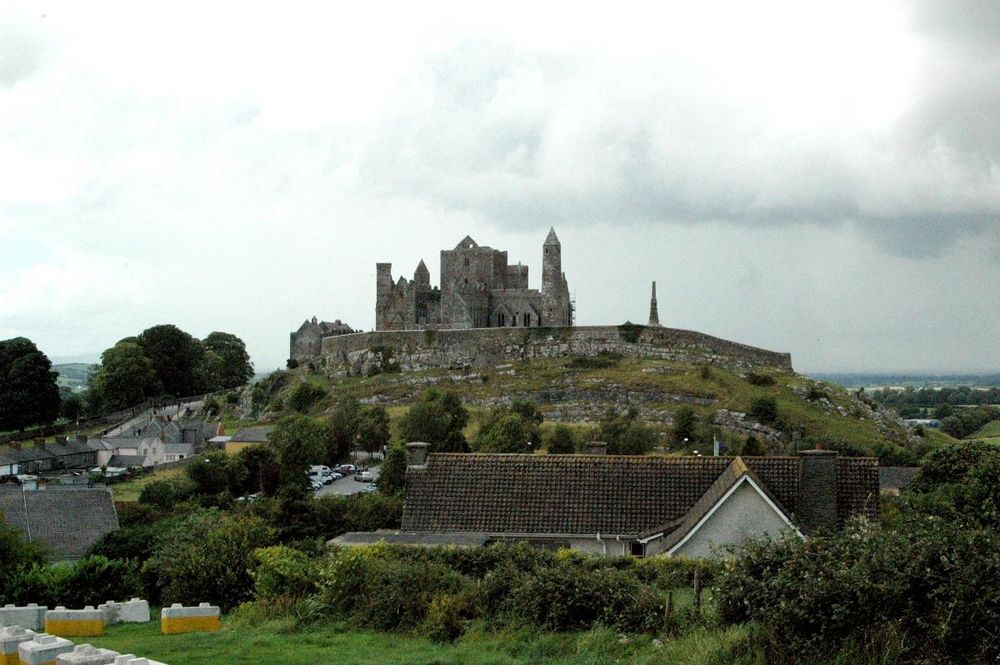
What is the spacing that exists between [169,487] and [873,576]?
42.7 meters

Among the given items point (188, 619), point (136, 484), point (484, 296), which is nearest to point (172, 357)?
point (484, 296)

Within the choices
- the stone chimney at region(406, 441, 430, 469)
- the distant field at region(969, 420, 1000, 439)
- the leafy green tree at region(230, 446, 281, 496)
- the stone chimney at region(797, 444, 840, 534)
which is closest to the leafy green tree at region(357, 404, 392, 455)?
the leafy green tree at region(230, 446, 281, 496)

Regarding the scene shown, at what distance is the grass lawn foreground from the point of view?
12750 mm

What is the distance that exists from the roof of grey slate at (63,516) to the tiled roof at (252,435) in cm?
3018

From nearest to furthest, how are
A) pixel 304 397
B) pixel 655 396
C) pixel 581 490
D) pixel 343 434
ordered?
pixel 581 490
pixel 343 434
pixel 655 396
pixel 304 397

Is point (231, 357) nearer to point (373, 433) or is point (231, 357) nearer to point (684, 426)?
point (373, 433)

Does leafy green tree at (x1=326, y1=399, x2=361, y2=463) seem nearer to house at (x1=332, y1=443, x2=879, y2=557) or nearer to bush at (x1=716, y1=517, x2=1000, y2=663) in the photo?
house at (x1=332, y1=443, x2=879, y2=557)

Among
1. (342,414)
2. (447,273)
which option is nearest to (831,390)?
(447,273)

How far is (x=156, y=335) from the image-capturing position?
10006 cm

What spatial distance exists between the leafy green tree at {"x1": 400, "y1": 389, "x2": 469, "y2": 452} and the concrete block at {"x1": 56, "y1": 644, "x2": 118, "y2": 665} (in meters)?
43.0

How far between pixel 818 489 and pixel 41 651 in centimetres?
1551

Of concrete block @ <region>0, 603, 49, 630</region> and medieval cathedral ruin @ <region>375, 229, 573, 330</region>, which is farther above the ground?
medieval cathedral ruin @ <region>375, 229, 573, 330</region>

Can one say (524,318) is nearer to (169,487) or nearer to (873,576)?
(169,487)

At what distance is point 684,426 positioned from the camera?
63.8 meters
